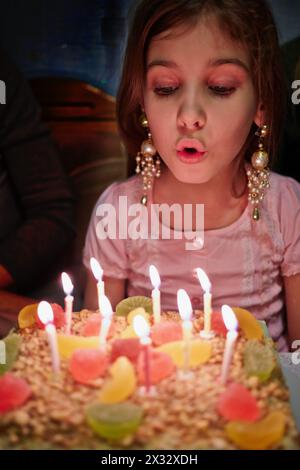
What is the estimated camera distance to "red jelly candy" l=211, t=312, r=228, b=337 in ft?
5.80

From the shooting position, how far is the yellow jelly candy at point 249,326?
5.76 ft

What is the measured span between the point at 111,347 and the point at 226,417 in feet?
1.28

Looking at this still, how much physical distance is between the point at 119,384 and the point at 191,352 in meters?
0.25

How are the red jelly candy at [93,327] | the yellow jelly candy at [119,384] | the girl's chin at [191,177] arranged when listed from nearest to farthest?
the yellow jelly candy at [119,384]
the red jelly candy at [93,327]
the girl's chin at [191,177]

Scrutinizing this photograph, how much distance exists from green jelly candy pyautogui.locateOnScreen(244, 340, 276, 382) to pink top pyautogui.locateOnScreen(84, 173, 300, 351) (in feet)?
1.60

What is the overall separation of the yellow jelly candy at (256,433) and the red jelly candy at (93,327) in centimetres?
52

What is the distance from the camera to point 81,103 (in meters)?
2.18

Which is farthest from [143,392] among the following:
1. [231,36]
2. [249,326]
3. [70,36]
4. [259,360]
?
[70,36]

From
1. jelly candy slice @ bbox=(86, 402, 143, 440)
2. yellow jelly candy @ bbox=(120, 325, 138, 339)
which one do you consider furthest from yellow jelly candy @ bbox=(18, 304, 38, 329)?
jelly candy slice @ bbox=(86, 402, 143, 440)

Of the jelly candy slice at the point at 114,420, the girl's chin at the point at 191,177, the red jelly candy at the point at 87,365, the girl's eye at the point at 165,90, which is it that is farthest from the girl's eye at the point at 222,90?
the jelly candy slice at the point at 114,420

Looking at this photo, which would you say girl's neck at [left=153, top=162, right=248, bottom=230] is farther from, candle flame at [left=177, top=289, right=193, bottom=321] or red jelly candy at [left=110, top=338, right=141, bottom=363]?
red jelly candy at [left=110, top=338, right=141, bottom=363]

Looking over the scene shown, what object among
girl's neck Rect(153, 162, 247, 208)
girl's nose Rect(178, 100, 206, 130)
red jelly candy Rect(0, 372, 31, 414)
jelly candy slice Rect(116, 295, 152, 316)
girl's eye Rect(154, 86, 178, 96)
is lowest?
red jelly candy Rect(0, 372, 31, 414)

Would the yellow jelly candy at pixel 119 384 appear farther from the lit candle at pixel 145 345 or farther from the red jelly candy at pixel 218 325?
the red jelly candy at pixel 218 325

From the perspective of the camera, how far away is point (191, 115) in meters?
1.83
